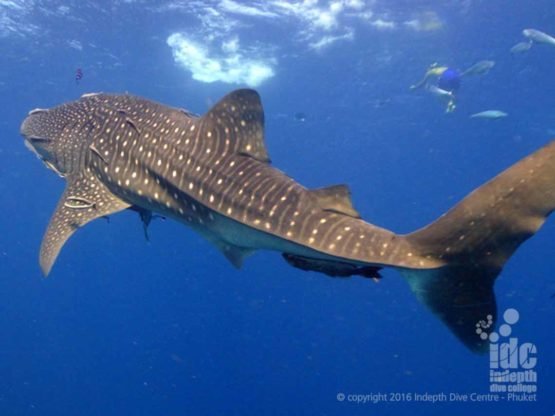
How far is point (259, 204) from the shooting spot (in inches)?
173

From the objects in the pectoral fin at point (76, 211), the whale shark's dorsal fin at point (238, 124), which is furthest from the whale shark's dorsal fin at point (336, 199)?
the pectoral fin at point (76, 211)

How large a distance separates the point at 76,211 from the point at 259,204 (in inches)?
113

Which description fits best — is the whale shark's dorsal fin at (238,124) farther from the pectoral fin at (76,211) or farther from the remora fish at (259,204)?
the pectoral fin at (76,211)

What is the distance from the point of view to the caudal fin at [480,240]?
354 centimetres

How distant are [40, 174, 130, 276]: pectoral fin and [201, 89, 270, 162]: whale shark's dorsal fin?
1.71 metres

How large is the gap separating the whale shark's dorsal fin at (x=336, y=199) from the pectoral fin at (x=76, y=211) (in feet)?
9.22

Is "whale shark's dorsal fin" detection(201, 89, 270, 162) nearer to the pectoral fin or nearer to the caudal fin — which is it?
the pectoral fin

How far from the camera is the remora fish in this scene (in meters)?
3.76

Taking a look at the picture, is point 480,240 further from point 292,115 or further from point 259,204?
point 292,115

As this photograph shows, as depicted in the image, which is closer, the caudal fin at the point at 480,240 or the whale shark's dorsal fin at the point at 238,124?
the caudal fin at the point at 480,240

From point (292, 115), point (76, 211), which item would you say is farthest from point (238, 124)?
point (292, 115)

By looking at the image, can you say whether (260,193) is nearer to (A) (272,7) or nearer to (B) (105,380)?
(A) (272,7)

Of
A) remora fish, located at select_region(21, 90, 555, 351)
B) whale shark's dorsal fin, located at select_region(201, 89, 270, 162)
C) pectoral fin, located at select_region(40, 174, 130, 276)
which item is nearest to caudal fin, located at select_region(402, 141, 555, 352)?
remora fish, located at select_region(21, 90, 555, 351)

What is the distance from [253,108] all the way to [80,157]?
2.73 metres
